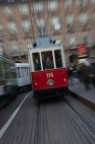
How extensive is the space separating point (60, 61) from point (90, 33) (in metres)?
49.3

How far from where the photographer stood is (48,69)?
1814 cm

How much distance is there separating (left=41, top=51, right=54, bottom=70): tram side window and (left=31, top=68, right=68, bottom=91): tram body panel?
0.27 m

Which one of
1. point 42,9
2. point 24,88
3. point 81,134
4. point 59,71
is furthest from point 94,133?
point 42,9

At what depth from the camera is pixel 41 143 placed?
8.14 meters

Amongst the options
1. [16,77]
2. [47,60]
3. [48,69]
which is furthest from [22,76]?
[48,69]

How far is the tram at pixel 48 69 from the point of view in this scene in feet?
59.4

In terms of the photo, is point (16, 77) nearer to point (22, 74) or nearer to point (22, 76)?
point (22, 76)

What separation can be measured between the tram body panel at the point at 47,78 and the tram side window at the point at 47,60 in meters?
0.27

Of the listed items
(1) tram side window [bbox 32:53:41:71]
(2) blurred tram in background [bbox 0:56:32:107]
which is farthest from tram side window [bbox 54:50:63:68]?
(2) blurred tram in background [bbox 0:56:32:107]

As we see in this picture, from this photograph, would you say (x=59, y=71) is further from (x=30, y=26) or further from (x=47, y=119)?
(x=30, y=26)

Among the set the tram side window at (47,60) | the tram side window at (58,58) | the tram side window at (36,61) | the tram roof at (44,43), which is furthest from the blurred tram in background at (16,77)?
the tram side window at (58,58)

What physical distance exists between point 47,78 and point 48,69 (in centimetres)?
45

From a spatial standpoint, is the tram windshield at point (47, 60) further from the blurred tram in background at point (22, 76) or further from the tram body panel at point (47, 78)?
the blurred tram in background at point (22, 76)

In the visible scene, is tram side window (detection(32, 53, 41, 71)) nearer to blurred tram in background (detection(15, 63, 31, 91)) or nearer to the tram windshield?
the tram windshield
